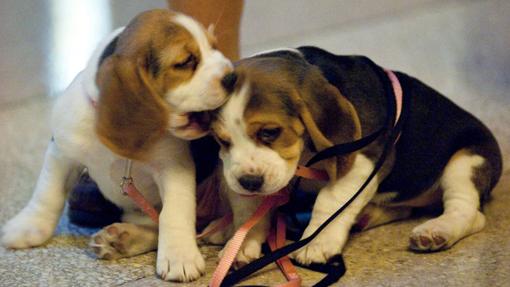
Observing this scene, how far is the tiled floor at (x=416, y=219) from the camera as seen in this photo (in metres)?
2.72

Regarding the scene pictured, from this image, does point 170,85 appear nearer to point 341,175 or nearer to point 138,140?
point 138,140

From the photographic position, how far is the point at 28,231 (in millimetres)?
3059

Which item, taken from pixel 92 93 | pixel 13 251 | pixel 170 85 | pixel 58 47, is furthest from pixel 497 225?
pixel 58 47

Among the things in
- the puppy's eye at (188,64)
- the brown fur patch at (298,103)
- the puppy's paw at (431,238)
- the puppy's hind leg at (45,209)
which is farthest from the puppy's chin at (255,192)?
the puppy's hind leg at (45,209)

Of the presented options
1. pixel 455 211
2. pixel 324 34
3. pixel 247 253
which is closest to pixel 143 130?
pixel 247 253

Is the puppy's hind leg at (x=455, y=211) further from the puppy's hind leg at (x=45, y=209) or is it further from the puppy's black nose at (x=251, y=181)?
the puppy's hind leg at (x=45, y=209)

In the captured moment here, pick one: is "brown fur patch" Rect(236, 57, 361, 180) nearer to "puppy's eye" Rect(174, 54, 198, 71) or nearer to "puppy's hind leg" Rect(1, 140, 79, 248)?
"puppy's eye" Rect(174, 54, 198, 71)

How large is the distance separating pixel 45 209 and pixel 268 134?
97 cm

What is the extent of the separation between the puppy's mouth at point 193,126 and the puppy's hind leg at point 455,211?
2.76 feet

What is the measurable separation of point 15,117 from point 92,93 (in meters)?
2.61

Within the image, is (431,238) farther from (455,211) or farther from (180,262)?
(180,262)

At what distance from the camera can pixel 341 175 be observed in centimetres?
293

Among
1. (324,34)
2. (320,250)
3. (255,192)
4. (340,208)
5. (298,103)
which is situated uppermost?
(298,103)

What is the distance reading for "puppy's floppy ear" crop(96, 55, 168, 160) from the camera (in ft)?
8.63
